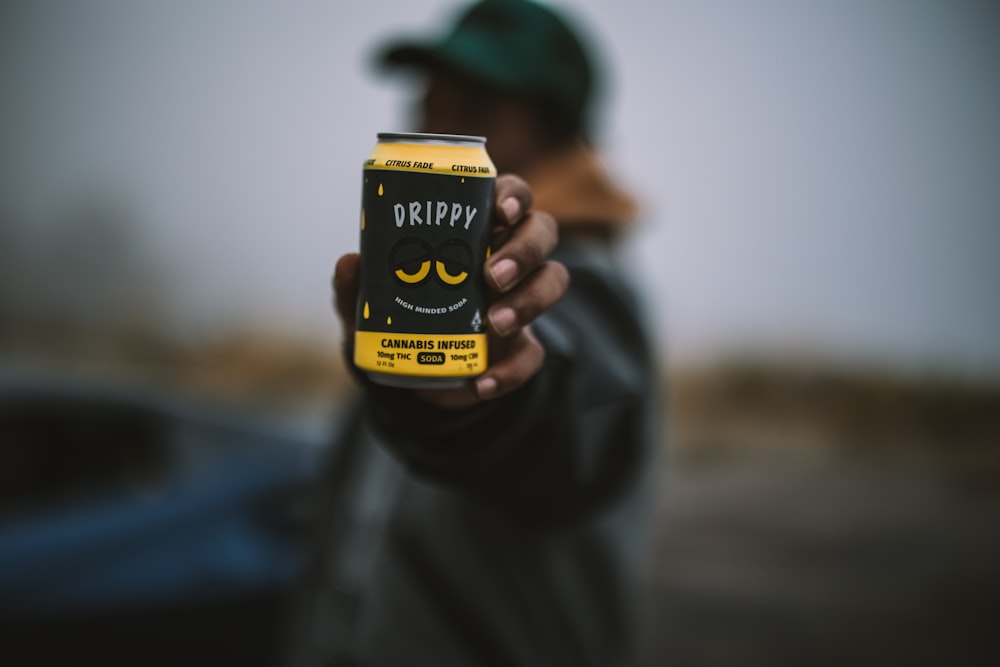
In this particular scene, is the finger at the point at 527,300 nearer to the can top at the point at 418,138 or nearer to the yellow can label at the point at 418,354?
the yellow can label at the point at 418,354

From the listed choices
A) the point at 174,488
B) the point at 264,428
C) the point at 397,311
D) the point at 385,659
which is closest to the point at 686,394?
the point at 264,428

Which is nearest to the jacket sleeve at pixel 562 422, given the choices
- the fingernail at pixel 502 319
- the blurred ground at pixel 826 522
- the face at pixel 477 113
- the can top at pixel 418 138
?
the fingernail at pixel 502 319

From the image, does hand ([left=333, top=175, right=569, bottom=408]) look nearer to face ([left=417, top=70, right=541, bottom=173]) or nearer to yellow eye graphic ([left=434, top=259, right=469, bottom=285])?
yellow eye graphic ([left=434, top=259, right=469, bottom=285])

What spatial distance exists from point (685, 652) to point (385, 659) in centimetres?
206

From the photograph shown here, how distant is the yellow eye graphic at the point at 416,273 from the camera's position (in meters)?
0.89

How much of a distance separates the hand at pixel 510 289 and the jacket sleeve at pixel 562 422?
62mm

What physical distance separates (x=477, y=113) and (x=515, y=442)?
973mm

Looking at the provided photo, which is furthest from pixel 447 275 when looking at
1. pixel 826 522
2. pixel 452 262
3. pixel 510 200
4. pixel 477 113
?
pixel 826 522

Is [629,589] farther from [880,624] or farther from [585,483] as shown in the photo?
[880,624]

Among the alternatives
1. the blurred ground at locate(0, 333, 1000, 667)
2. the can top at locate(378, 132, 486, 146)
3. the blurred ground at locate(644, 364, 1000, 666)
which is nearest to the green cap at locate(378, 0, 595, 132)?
the can top at locate(378, 132, 486, 146)

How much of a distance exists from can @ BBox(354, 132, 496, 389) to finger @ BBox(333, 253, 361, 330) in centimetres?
2

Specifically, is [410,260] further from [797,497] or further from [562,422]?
[797,497]

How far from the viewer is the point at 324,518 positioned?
1.69 meters

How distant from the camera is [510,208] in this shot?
897 millimetres
